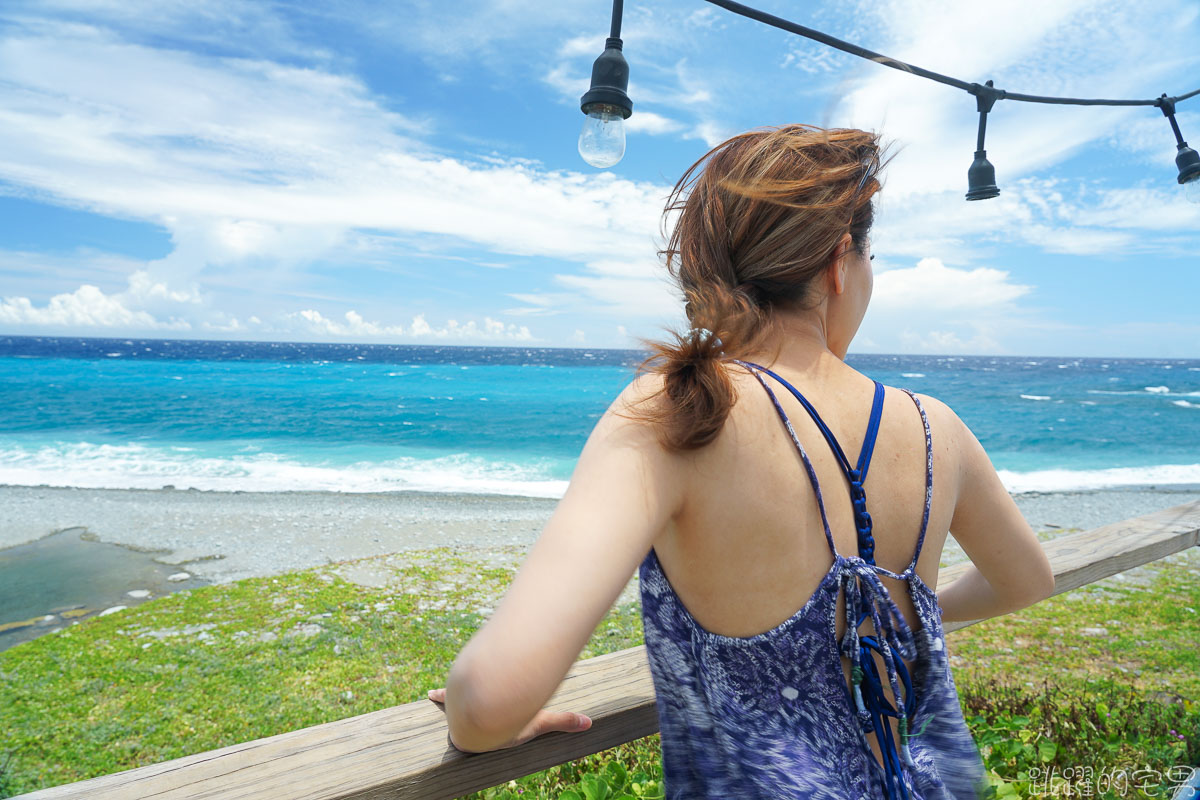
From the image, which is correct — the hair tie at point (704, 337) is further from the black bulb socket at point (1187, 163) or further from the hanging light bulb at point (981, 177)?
the black bulb socket at point (1187, 163)

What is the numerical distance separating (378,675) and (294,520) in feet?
26.0

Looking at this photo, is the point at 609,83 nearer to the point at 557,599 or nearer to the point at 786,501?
the point at 786,501

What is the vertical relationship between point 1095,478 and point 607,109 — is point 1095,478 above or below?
below

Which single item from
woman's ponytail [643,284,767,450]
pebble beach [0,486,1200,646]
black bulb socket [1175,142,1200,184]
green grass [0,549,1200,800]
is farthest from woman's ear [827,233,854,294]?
pebble beach [0,486,1200,646]

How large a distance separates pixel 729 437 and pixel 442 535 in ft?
37.6

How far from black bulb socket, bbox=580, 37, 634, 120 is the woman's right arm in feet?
4.99

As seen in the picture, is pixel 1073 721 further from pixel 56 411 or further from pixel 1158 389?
pixel 1158 389

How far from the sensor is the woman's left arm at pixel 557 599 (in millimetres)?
787

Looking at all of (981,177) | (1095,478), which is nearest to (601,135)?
(981,177)

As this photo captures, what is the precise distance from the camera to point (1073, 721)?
3.09 meters

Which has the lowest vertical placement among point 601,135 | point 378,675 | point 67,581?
point 67,581

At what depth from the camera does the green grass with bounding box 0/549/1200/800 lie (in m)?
3.01

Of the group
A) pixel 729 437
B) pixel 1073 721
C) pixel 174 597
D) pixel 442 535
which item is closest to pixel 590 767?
pixel 1073 721

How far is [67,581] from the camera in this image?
29.1 feet
